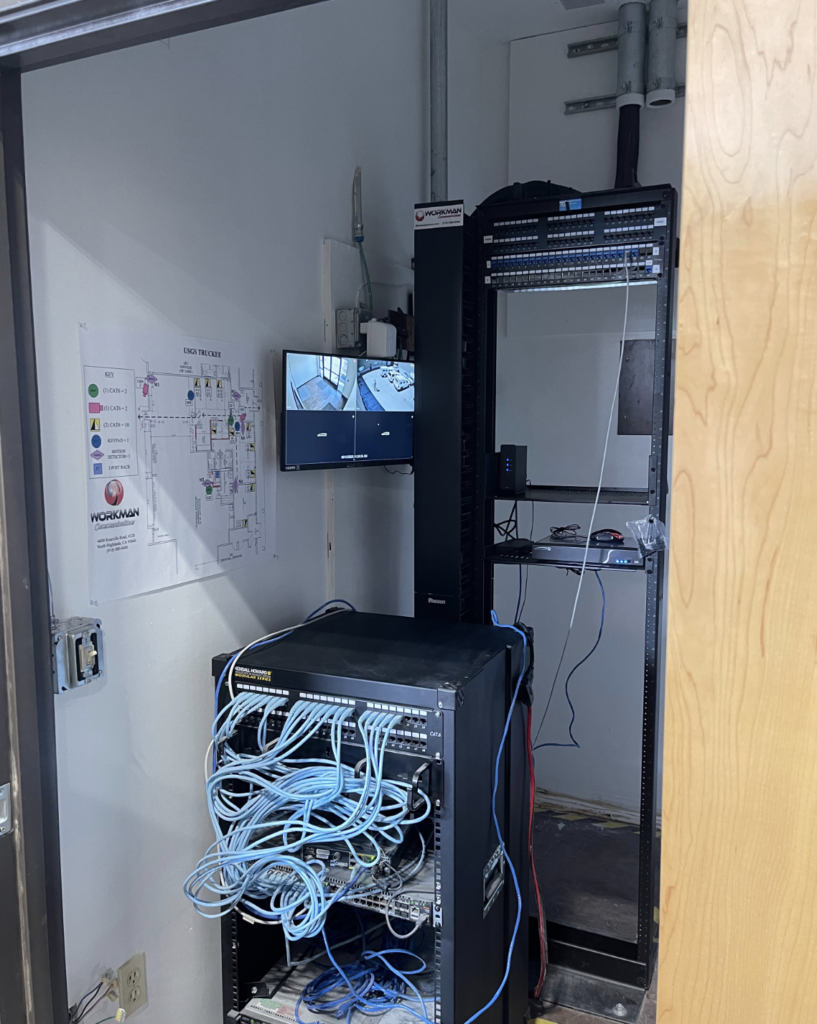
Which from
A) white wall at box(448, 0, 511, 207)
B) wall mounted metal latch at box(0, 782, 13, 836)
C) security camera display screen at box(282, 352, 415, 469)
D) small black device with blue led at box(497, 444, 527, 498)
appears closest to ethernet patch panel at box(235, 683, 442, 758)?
wall mounted metal latch at box(0, 782, 13, 836)

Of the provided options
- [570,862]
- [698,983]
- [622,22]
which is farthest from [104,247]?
[570,862]

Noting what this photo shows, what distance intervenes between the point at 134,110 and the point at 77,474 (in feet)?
2.50

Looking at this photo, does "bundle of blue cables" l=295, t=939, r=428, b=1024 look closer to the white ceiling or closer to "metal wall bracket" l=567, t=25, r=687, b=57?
the white ceiling

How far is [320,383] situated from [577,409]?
1.51 m

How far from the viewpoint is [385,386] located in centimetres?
224

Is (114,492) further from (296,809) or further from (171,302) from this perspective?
(296,809)

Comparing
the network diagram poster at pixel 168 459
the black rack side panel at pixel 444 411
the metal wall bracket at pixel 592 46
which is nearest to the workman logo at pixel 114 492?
the network diagram poster at pixel 168 459

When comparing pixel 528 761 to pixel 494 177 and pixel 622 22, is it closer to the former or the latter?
pixel 494 177

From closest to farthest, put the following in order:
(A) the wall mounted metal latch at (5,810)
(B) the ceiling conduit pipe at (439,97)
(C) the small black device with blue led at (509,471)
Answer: (A) the wall mounted metal latch at (5,810)
(C) the small black device with blue led at (509,471)
(B) the ceiling conduit pipe at (439,97)

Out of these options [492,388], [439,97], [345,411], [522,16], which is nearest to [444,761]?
[345,411]

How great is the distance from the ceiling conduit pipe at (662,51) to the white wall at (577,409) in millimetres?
124

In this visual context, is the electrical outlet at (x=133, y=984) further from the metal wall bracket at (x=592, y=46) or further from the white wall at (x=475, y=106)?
the metal wall bracket at (x=592, y=46)

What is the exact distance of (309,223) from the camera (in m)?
2.19

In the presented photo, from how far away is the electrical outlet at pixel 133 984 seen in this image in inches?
63.6
